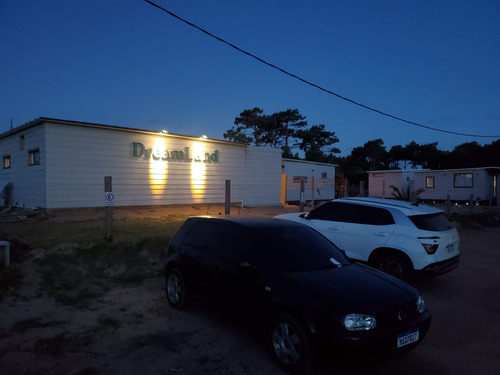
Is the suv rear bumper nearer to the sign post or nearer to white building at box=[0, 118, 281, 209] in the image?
the sign post

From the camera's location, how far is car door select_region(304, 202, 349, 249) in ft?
23.8

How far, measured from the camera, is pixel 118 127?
15461 millimetres

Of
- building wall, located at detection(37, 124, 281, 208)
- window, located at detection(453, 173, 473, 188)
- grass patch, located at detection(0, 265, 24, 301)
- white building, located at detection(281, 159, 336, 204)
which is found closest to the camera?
grass patch, located at detection(0, 265, 24, 301)

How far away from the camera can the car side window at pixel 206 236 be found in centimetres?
488

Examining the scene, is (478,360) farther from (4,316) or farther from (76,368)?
(4,316)

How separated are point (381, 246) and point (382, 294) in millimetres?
3019

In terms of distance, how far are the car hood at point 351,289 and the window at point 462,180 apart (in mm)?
30146

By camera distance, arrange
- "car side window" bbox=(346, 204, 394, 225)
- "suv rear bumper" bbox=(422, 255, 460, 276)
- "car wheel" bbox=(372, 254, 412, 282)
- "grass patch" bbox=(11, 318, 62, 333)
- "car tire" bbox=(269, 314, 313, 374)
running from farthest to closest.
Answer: "car side window" bbox=(346, 204, 394, 225) < "car wheel" bbox=(372, 254, 412, 282) < "suv rear bumper" bbox=(422, 255, 460, 276) < "grass patch" bbox=(11, 318, 62, 333) < "car tire" bbox=(269, 314, 313, 374)

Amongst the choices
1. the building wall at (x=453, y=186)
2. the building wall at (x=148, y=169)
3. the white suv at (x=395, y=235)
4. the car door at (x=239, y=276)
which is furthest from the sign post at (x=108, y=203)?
the building wall at (x=453, y=186)

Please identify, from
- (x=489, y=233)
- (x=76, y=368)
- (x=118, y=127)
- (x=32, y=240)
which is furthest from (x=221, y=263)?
(x=489, y=233)

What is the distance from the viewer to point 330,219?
Result: 751 cm

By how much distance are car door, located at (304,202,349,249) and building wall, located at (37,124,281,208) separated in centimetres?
1047

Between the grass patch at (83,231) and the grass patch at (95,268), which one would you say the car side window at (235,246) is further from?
the grass patch at (83,231)

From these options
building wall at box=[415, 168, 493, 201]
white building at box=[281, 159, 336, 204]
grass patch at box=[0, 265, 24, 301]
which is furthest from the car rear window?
building wall at box=[415, 168, 493, 201]
